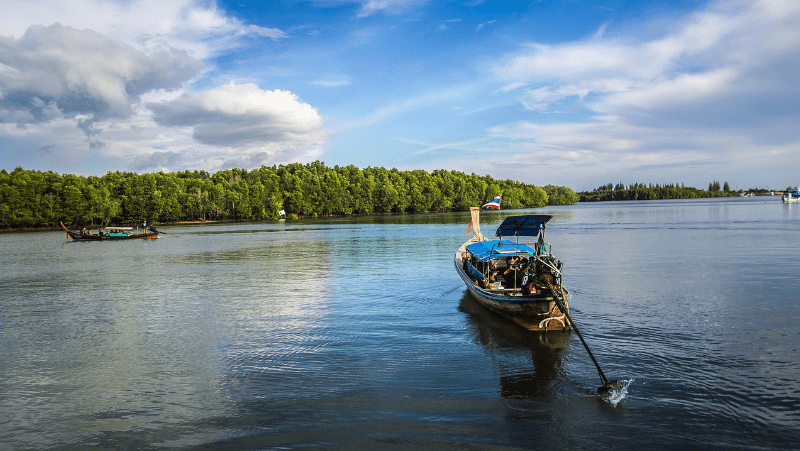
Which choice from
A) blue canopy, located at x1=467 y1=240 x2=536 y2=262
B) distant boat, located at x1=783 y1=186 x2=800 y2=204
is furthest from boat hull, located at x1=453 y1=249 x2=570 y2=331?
distant boat, located at x1=783 y1=186 x2=800 y2=204

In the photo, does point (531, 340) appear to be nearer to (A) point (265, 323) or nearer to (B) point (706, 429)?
(B) point (706, 429)

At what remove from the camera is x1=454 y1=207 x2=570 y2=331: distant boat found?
749 inches

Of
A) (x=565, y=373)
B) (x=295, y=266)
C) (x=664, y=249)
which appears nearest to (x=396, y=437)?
(x=565, y=373)

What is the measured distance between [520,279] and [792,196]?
8531 inches

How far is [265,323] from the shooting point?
74.3 ft

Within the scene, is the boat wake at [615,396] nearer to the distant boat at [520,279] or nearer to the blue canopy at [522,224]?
the distant boat at [520,279]

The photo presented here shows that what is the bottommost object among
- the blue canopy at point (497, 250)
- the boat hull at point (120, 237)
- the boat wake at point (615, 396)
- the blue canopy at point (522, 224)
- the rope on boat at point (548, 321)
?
the boat wake at point (615, 396)

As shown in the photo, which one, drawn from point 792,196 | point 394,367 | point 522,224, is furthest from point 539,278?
point 792,196

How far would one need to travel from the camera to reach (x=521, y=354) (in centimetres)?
1748

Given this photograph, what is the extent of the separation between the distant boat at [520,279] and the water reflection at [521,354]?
0.62 m

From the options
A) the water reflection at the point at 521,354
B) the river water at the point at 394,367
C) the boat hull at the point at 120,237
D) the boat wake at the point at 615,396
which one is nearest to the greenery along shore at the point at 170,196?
the boat hull at the point at 120,237

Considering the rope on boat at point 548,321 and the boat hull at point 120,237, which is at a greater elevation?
the boat hull at point 120,237

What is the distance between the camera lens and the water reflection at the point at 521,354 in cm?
1453

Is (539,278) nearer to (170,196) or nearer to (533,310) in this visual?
(533,310)
